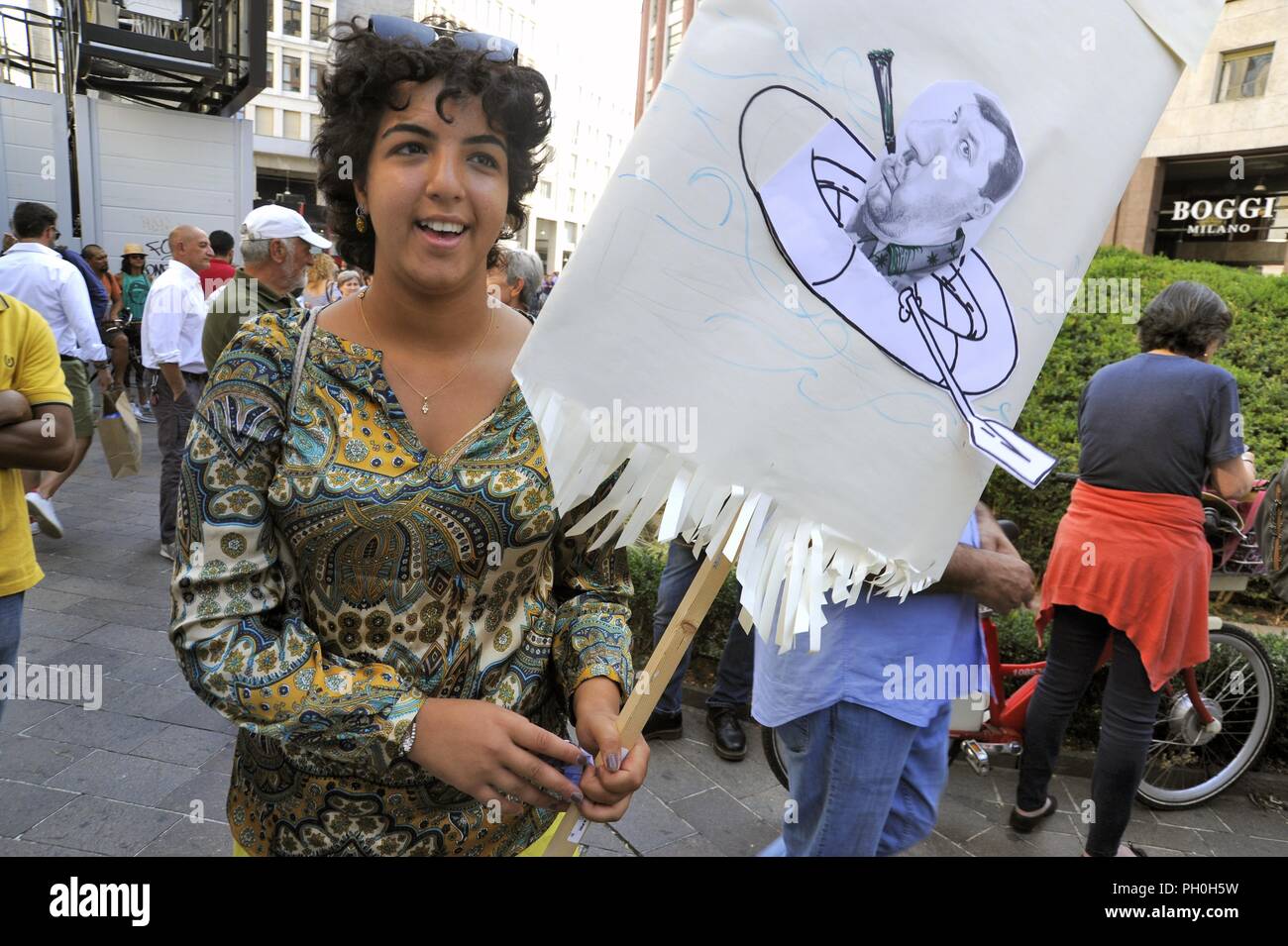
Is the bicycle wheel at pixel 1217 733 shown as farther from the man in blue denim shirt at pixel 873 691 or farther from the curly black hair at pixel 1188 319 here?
the man in blue denim shirt at pixel 873 691

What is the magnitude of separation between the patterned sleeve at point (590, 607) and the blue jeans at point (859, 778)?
736 millimetres

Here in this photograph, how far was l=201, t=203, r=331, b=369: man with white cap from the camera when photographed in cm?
467

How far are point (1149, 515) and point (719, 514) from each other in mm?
2573

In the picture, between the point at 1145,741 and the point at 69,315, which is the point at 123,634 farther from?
the point at 1145,741

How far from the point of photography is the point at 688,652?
4.05 m

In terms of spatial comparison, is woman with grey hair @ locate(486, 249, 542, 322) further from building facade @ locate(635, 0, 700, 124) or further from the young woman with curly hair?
building facade @ locate(635, 0, 700, 124)

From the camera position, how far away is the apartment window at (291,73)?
48.8 metres

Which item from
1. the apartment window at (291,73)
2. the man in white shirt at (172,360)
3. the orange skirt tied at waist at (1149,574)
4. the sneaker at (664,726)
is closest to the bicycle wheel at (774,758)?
the sneaker at (664,726)

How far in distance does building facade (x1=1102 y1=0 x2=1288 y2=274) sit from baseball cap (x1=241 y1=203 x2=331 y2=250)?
19.2 m

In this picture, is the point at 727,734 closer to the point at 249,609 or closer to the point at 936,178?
the point at 249,609

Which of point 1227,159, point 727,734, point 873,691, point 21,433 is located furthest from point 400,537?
point 1227,159
